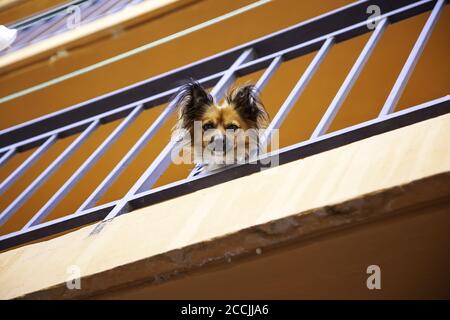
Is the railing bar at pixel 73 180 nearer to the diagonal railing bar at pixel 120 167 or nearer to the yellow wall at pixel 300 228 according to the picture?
the diagonal railing bar at pixel 120 167

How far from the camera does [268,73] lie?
256 centimetres

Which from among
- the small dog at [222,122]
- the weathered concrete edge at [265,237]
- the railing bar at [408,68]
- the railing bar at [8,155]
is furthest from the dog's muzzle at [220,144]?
the weathered concrete edge at [265,237]

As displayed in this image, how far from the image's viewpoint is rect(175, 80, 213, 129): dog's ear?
10.8ft

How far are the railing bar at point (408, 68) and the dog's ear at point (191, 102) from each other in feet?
3.86

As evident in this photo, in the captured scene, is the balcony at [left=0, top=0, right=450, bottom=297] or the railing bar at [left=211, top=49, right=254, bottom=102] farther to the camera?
the railing bar at [left=211, top=49, right=254, bottom=102]

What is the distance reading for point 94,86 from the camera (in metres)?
4.58

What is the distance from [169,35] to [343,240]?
311 centimetres

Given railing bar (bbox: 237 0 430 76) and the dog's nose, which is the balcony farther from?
the dog's nose

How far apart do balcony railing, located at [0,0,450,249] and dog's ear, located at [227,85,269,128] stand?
1.31ft

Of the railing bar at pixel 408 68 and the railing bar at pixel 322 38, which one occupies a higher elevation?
the railing bar at pixel 322 38

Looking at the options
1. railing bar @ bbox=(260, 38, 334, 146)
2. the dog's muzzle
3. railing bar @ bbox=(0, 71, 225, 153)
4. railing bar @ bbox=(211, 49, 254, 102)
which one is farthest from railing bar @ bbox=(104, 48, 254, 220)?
the dog's muzzle

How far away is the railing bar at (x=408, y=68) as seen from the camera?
2025 millimetres

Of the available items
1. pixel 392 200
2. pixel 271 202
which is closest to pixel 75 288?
pixel 271 202

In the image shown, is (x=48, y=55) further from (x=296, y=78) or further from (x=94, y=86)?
(x=296, y=78)
